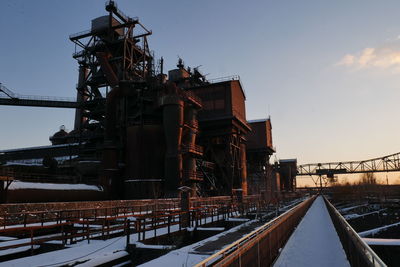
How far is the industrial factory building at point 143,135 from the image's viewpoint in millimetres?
39688

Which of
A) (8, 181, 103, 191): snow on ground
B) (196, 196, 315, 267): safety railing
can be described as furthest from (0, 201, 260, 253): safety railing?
(196, 196, 315, 267): safety railing

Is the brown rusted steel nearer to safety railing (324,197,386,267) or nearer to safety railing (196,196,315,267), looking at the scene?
safety railing (196,196,315,267)

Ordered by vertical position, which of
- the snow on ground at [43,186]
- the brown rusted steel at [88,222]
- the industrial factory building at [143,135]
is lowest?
the brown rusted steel at [88,222]

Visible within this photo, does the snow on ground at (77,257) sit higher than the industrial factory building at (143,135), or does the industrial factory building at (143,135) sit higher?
the industrial factory building at (143,135)

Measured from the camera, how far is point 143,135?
42.9 metres

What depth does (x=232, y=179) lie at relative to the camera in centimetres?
4947

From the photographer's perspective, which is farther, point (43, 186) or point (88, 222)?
point (43, 186)

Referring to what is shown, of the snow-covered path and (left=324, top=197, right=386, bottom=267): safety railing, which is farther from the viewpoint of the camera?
the snow-covered path

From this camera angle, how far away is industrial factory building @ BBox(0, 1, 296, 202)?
3969 cm

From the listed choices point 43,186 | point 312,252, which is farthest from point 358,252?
point 43,186

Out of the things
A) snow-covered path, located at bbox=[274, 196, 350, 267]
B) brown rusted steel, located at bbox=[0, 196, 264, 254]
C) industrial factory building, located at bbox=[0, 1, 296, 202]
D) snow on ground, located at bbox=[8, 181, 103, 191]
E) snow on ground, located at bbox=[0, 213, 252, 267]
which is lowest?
snow-covered path, located at bbox=[274, 196, 350, 267]

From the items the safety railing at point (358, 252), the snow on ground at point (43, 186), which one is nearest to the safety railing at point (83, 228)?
the snow on ground at point (43, 186)

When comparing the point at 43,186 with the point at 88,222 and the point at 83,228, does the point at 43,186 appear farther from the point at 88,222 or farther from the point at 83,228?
the point at 88,222

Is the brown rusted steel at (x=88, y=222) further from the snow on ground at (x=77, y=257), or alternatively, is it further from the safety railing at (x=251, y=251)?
the safety railing at (x=251, y=251)
